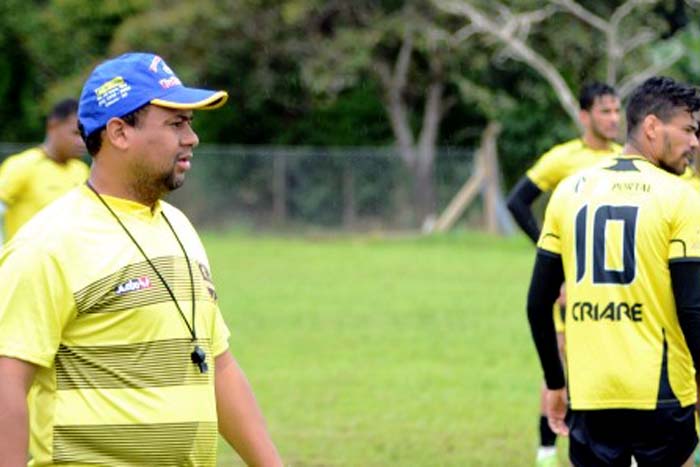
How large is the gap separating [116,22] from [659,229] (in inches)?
1522

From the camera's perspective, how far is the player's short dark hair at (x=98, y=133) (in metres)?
4.35

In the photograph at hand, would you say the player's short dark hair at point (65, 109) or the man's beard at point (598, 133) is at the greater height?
the player's short dark hair at point (65, 109)

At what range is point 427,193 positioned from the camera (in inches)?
1521

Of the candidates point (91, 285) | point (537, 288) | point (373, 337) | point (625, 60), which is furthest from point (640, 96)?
point (625, 60)

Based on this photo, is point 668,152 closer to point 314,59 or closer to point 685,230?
point 685,230

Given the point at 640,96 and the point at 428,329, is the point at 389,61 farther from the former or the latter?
the point at 640,96

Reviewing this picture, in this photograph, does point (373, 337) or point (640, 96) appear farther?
point (373, 337)

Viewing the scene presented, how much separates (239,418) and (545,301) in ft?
6.98

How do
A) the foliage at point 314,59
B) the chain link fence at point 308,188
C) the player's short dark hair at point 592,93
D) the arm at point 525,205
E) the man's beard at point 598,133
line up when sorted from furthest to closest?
the chain link fence at point 308,188, the foliage at point 314,59, the man's beard at point 598,133, the player's short dark hair at point 592,93, the arm at point 525,205

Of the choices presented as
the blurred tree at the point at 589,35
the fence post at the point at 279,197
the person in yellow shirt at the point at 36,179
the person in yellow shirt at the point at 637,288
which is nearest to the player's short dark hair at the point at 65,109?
the person in yellow shirt at the point at 36,179

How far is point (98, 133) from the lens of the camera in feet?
14.4

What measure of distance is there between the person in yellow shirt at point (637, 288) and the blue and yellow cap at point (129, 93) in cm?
233

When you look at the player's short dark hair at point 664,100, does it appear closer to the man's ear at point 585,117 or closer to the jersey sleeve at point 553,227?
the jersey sleeve at point 553,227

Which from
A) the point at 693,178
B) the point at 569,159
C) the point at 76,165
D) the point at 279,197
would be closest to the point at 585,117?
the point at 569,159
